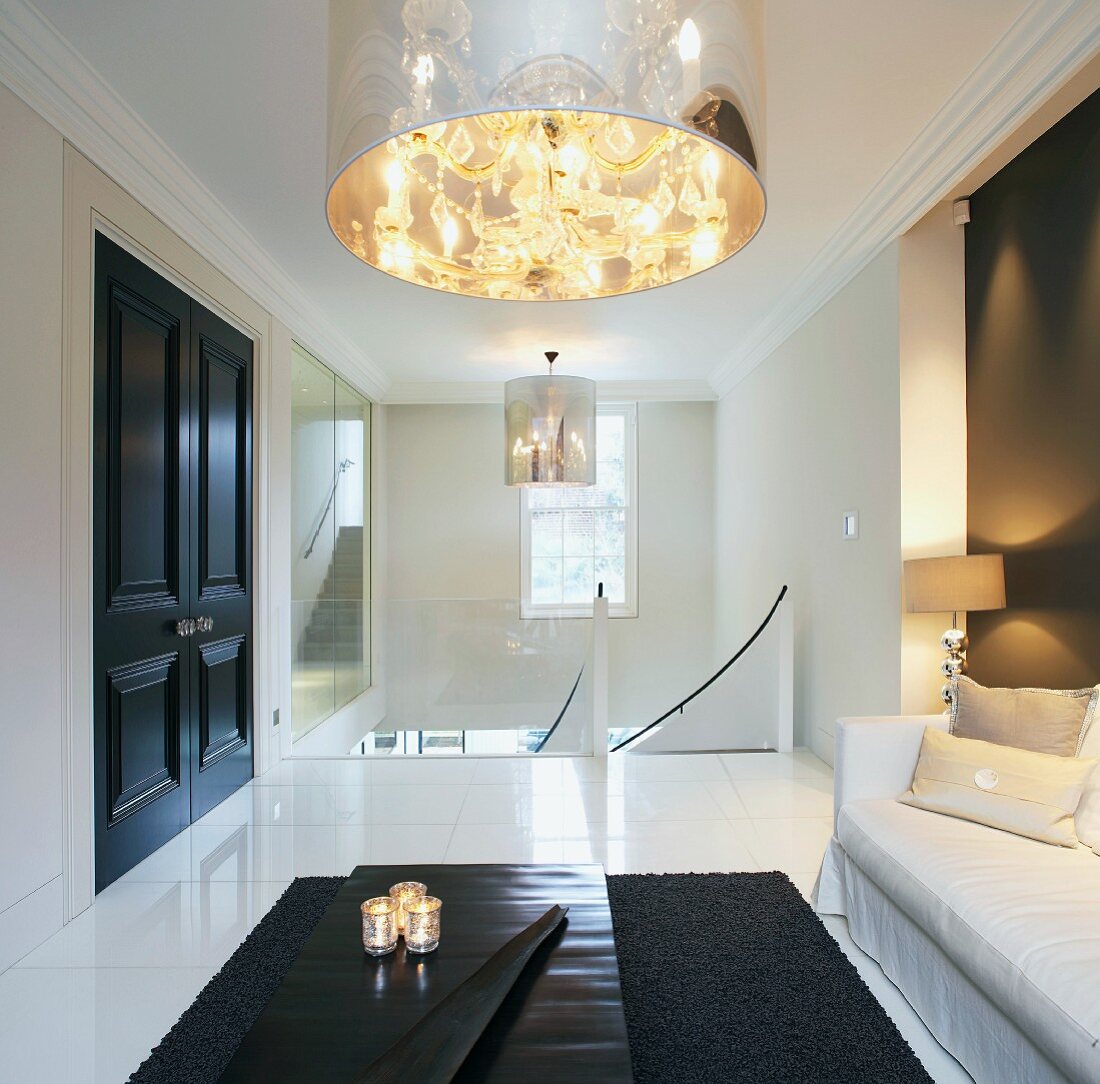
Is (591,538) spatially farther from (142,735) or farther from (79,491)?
(79,491)

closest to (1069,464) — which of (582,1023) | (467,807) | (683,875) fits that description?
(683,875)

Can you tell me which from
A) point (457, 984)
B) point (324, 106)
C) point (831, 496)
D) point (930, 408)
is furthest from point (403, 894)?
point (831, 496)

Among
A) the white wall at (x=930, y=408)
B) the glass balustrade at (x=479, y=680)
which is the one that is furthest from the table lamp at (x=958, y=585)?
the glass balustrade at (x=479, y=680)

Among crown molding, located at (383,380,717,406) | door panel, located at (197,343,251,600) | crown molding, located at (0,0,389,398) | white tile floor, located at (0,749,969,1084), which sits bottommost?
white tile floor, located at (0,749,969,1084)

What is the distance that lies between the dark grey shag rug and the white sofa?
133 mm

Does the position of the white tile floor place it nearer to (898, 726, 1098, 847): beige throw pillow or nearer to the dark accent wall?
(898, 726, 1098, 847): beige throw pillow

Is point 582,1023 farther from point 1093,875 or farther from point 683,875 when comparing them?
point 683,875

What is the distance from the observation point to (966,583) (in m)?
2.78

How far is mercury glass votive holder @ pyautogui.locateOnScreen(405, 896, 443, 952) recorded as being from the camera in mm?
1574

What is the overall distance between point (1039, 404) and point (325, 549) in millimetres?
4161

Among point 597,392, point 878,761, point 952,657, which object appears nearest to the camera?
point 878,761

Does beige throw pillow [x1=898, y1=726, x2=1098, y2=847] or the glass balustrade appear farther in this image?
the glass balustrade

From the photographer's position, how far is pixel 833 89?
8.41ft

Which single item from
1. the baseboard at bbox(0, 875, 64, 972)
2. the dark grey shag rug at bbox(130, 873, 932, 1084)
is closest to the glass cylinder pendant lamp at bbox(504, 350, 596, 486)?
the dark grey shag rug at bbox(130, 873, 932, 1084)
